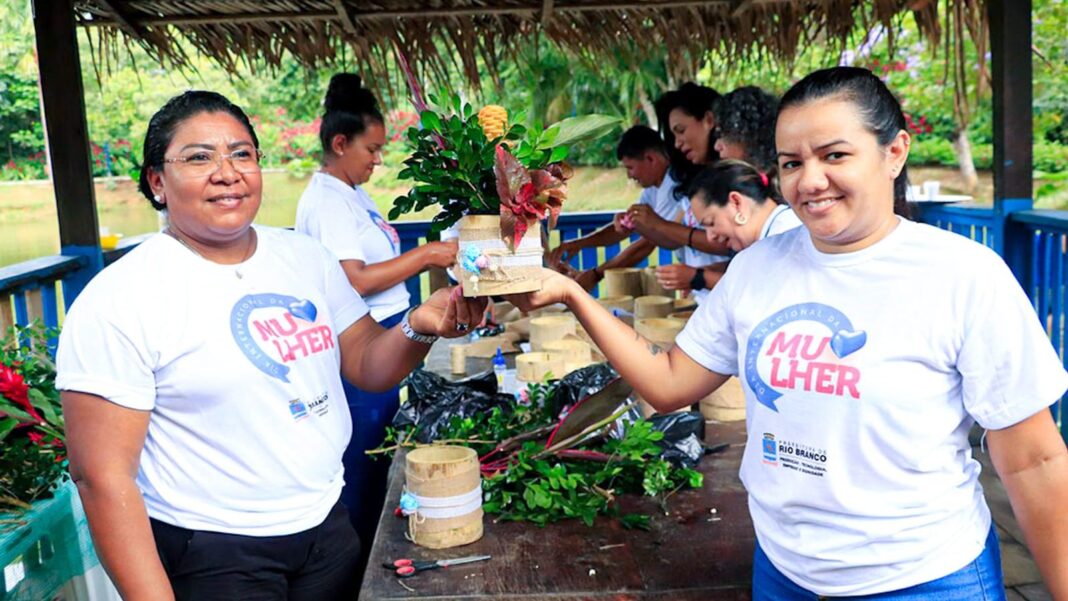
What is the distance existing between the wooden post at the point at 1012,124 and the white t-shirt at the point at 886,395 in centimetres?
318

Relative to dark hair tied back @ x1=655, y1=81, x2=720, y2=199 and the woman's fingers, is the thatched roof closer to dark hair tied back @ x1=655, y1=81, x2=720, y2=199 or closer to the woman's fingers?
dark hair tied back @ x1=655, y1=81, x2=720, y2=199

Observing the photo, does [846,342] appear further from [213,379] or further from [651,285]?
[651,285]

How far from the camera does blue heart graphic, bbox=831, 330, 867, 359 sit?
4.50ft

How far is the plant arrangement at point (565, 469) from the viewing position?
6.89 ft

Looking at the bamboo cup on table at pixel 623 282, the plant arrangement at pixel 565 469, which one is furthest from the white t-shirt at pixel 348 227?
the bamboo cup on table at pixel 623 282

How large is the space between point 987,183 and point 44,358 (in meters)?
17.2

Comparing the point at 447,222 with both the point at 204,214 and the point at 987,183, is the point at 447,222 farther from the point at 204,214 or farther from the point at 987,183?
the point at 987,183

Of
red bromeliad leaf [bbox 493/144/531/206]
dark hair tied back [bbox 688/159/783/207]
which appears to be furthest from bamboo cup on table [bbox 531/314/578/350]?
red bromeliad leaf [bbox 493/144/531/206]

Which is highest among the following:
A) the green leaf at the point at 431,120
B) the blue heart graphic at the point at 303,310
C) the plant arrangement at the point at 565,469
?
the green leaf at the point at 431,120

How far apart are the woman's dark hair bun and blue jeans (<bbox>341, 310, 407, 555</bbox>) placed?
2.58 ft

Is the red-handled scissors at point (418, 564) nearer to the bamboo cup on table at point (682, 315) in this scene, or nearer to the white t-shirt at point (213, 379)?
the white t-shirt at point (213, 379)

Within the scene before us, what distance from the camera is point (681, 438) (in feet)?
7.95

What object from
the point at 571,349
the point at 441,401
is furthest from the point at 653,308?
the point at 441,401

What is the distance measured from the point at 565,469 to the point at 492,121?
35.6 inches
